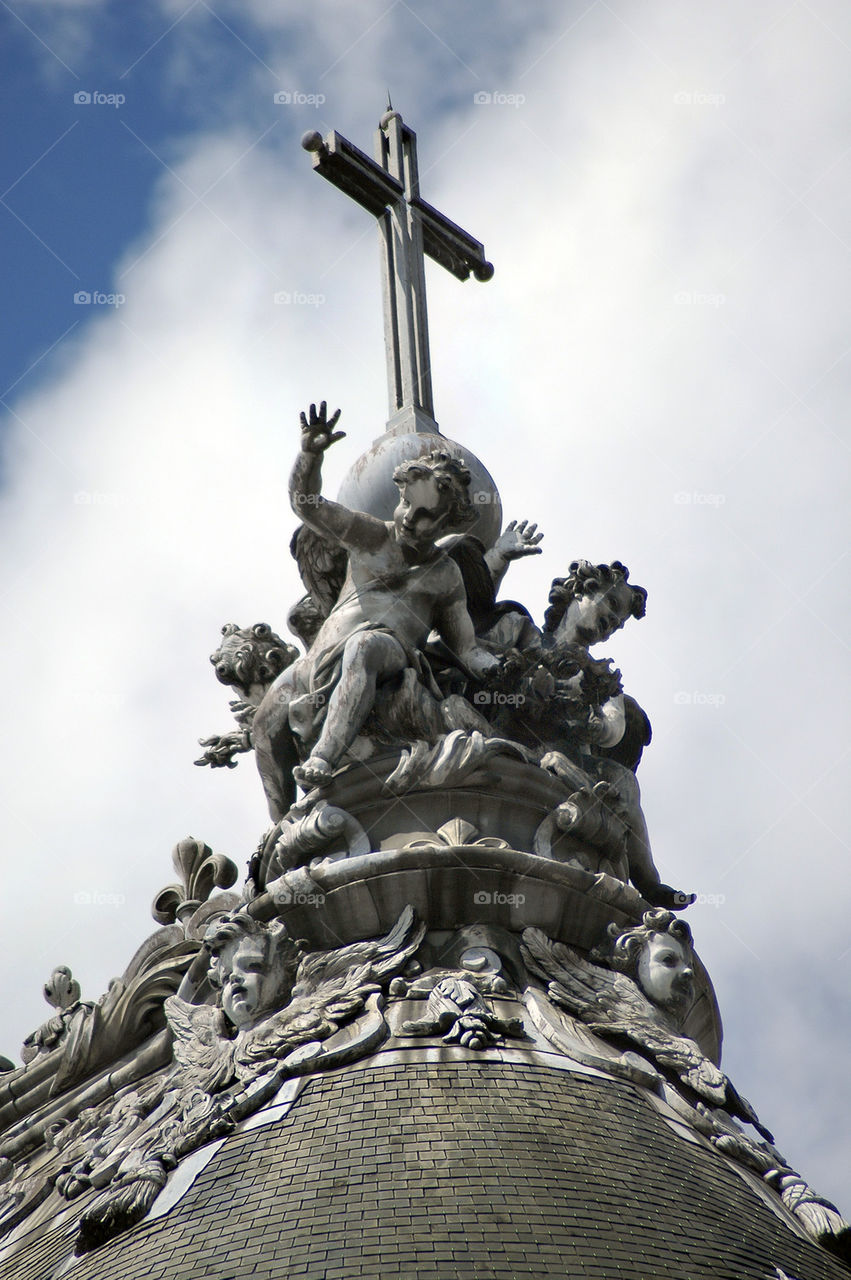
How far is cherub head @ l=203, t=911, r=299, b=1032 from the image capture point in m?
15.3

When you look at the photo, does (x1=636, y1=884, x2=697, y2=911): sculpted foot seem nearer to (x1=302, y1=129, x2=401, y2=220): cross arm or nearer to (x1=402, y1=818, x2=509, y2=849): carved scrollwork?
(x1=402, y1=818, x2=509, y2=849): carved scrollwork

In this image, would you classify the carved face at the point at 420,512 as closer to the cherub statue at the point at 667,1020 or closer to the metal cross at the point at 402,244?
the metal cross at the point at 402,244

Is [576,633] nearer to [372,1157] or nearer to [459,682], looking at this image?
[459,682]

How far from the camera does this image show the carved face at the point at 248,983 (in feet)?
50.2

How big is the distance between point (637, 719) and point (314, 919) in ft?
12.6

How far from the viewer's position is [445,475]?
1750 cm

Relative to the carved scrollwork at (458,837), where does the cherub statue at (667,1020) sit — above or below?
below

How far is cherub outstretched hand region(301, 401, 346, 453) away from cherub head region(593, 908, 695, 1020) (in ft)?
14.2

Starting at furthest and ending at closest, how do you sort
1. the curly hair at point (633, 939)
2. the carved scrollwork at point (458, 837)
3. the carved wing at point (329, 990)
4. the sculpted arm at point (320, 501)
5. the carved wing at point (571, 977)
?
1. the sculpted arm at point (320, 501)
2. the carved scrollwork at point (458, 837)
3. the curly hair at point (633, 939)
4. the carved wing at point (571, 977)
5. the carved wing at point (329, 990)

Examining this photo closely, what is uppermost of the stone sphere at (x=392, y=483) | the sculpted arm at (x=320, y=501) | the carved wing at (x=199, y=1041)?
the stone sphere at (x=392, y=483)

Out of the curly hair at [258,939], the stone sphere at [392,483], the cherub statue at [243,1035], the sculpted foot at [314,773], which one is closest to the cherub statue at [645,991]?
the cherub statue at [243,1035]

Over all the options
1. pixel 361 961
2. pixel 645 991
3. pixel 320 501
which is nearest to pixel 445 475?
pixel 320 501

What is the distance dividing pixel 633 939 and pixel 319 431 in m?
4.61

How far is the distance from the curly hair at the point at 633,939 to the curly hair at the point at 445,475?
147 inches
